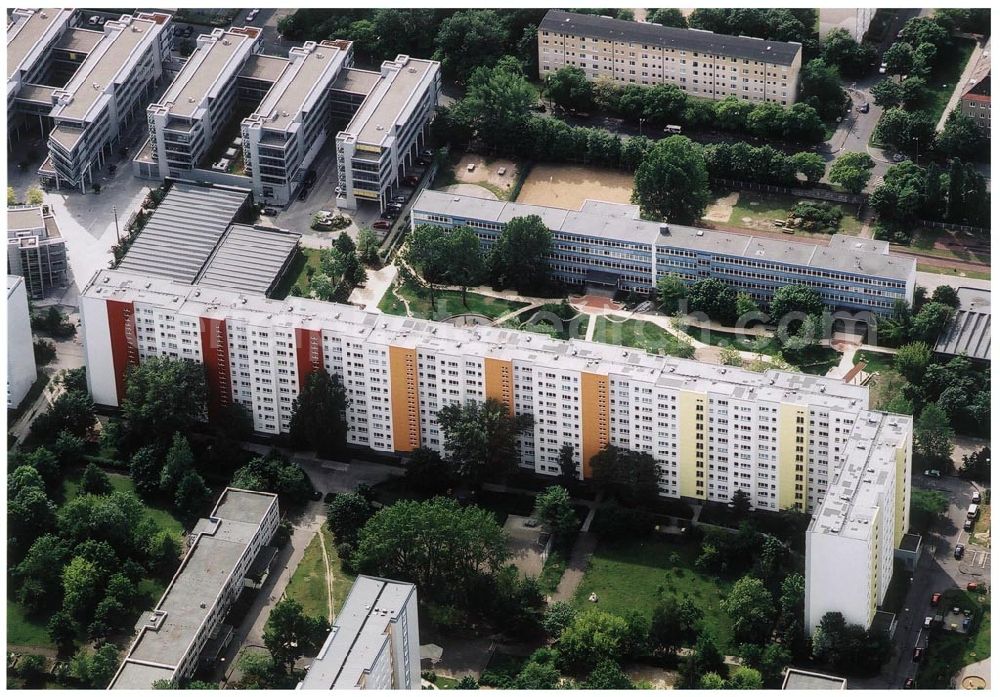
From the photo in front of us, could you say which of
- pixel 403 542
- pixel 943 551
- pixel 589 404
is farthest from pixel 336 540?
pixel 943 551

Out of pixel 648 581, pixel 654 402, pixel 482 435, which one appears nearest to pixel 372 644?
pixel 648 581

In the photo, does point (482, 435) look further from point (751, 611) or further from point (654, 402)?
point (751, 611)

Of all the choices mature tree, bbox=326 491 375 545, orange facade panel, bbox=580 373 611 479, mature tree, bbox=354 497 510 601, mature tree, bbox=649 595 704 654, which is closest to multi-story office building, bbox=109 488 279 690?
mature tree, bbox=326 491 375 545

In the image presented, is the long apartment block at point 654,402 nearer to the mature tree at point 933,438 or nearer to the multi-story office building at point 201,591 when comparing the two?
the mature tree at point 933,438

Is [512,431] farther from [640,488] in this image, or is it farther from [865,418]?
[865,418]

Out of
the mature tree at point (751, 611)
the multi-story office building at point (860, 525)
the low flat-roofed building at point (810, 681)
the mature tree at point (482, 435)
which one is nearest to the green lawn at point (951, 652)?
the multi-story office building at point (860, 525)
